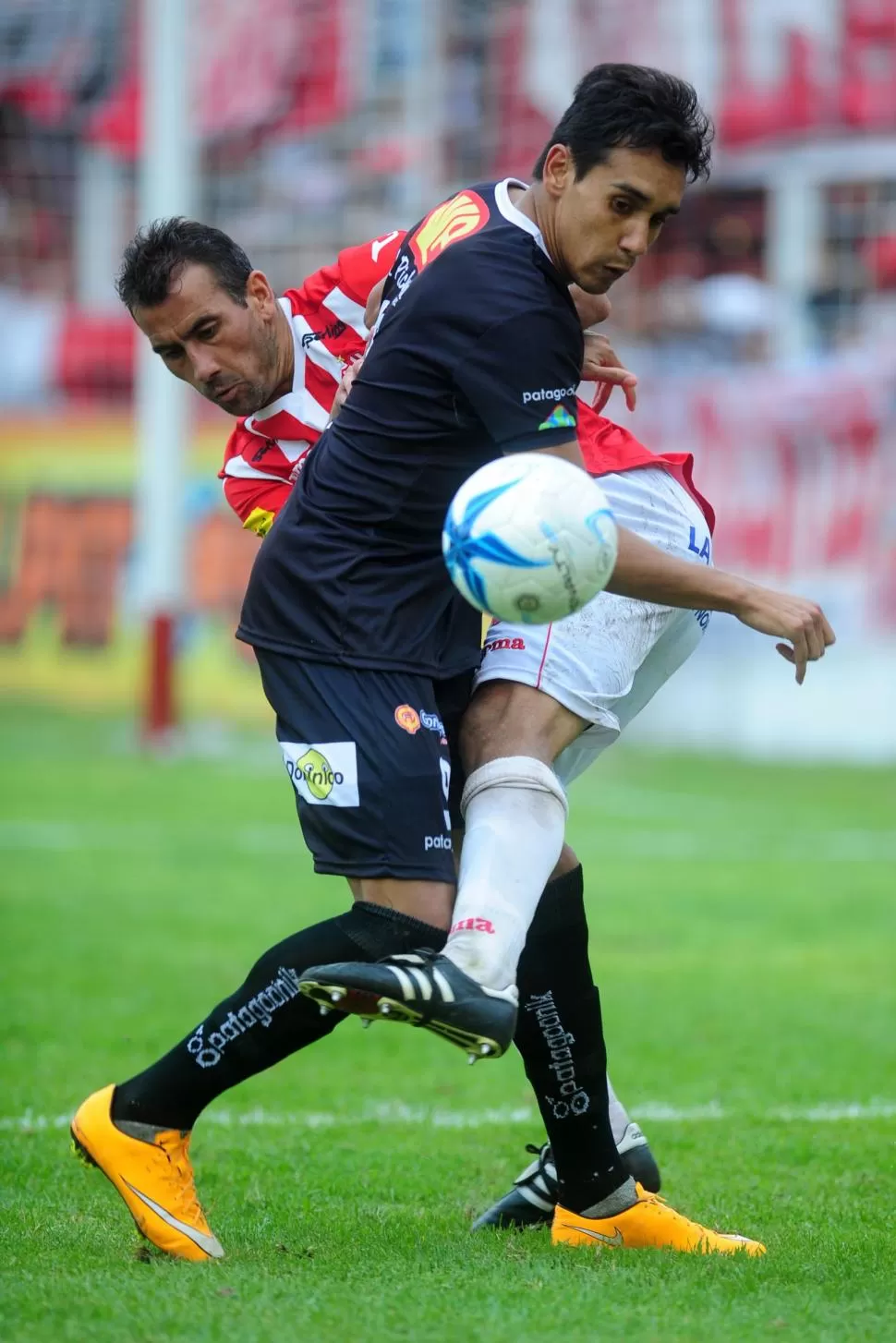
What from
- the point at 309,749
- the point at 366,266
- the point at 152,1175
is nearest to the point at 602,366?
the point at 366,266

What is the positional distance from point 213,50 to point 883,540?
1238cm

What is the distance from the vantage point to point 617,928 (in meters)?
9.19

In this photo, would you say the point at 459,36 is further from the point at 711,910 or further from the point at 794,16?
the point at 711,910

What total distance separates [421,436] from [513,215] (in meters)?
0.46

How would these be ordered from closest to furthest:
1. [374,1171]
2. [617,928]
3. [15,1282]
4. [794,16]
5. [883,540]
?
1. [15,1282]
2. [374,1171]
3. [617,928]
4. [883,540]
5. [794,16]

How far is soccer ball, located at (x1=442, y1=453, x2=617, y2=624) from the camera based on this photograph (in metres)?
3.46

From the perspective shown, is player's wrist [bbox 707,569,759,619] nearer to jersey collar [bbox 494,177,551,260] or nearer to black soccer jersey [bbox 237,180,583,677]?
black soccer jersey [bbox 237,180,583,677]

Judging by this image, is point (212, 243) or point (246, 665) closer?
point (212, 243)

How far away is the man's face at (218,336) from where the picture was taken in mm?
4145

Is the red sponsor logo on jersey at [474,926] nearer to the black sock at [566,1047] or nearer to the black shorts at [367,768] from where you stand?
the black shorts at [367,768]

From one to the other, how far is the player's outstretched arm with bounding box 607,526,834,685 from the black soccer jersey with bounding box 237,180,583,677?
28cm

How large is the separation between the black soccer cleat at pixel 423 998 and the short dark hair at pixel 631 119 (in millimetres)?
1542

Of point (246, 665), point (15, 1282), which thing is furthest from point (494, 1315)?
point (246, 665)

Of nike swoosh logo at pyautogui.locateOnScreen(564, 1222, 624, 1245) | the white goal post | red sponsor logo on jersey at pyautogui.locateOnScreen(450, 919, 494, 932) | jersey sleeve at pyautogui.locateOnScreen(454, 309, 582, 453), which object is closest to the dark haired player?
jersey sleeve at pyautogui.locateOnScreen(454, 309, 582, 453)
